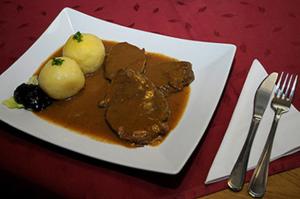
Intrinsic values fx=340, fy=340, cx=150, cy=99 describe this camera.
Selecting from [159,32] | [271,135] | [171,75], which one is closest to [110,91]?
[171,75]

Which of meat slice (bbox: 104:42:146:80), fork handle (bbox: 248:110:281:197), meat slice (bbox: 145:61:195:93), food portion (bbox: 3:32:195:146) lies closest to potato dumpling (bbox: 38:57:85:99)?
food portion (bbox: 3:32:195:146)

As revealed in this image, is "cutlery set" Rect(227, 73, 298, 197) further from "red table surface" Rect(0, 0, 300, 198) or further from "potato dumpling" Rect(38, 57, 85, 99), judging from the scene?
"potato dumpling" Rect(38, 57, 85, 99)

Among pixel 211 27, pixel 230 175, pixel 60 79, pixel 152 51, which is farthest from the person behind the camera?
pixel 211 27

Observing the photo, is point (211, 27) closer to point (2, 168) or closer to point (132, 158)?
point (132, 158)

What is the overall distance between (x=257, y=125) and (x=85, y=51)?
80 cm

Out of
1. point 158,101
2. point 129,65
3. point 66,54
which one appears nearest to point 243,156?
point 158,101

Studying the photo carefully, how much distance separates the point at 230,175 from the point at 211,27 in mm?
887

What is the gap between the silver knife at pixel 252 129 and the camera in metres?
1.13

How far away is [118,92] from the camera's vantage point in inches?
53.7

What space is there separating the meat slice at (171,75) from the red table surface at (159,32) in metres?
0.18

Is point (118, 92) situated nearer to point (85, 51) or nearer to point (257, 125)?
point (85, 51)

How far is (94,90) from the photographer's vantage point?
4.91ft

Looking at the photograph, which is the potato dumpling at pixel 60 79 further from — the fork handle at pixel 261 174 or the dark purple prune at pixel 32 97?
the fork handle at pixel 261 174

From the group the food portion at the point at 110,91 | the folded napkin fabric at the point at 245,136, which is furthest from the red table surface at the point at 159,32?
the food portion at the point at 110,91
